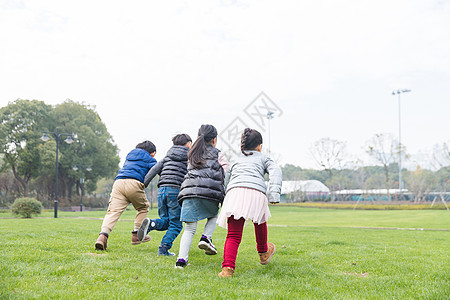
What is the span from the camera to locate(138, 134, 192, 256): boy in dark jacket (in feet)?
19.5

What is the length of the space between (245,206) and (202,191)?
0.67 m

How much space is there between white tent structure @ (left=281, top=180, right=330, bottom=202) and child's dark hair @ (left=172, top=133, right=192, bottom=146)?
5979 centimetres

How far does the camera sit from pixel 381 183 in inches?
2635

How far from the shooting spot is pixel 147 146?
6.96 meters

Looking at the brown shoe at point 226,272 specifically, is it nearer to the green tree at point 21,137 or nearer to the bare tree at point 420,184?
the green tree at point 21,137

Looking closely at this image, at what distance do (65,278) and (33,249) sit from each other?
7.00 feet

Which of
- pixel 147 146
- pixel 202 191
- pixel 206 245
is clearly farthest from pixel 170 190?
pixel 147 146

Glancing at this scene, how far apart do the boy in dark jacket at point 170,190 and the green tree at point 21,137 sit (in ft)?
137

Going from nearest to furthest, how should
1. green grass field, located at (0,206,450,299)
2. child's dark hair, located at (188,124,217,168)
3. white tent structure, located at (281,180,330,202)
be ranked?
green grass field, located at (0,206,450,299) < child's dark hair, located at (188,124,217,168) < white tent structure, located at (281,180,330,202)

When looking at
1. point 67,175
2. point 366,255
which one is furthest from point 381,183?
point 366,255

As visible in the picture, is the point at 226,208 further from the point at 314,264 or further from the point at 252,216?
the point at 314,264

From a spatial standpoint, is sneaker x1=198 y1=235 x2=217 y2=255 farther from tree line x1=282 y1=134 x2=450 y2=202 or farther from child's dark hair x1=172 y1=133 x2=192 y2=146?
tree line x1=282 y1=134 x2=450 y2=202

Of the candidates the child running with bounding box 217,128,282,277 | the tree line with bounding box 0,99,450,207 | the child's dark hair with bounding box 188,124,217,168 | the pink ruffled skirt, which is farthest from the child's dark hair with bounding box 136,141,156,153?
the tree line with bounding box 0,99,450,207

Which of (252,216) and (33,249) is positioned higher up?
(252,216)
